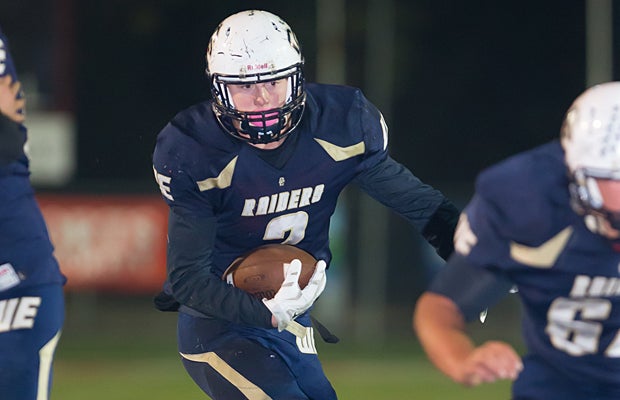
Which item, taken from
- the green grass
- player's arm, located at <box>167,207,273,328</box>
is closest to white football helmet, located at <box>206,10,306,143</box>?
player's arm, located at <box>167,207,273,328</box>

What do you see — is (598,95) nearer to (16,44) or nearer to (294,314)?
(294,314)

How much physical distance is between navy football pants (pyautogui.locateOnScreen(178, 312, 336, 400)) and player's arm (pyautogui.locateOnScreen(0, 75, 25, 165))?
782 mm

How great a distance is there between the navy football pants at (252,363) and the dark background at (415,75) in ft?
A: 19.8

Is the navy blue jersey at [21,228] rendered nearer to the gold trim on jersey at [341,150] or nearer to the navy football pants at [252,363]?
the navy football pants at [252,363]

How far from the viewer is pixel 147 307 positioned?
9062 mm

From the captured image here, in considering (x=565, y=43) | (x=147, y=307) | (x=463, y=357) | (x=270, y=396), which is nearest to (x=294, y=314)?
(x=270, y=396)

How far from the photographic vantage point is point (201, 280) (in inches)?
149

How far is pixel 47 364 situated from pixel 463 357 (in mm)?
1332

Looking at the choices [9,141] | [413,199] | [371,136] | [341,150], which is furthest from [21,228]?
[413,199]

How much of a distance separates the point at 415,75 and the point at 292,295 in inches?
269

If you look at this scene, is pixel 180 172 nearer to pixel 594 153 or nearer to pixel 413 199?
pixel 413 199

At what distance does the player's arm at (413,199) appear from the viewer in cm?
400

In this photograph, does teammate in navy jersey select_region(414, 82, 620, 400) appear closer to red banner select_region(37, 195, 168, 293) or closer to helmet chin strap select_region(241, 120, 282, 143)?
helmet chin strap select_region(241, 120, 282, 143)

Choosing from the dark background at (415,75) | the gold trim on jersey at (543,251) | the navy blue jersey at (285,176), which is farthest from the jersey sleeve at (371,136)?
the dark background at (415,75)
